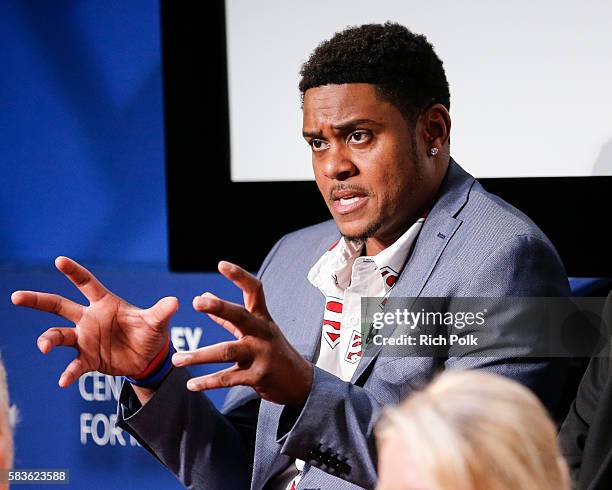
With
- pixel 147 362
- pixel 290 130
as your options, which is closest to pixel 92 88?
pixel 290 130

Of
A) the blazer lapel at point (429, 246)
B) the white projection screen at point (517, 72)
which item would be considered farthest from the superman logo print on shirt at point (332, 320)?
the white projection screen at point (517, 72)

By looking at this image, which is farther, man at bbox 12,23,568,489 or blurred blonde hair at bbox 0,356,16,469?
blurred blonde hair at bbox 0,356,16,469

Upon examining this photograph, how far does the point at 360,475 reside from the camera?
1.89m

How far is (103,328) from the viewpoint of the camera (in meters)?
1.91

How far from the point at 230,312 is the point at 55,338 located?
15.1 inches

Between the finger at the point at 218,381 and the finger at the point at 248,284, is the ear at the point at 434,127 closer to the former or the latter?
the finger at the point at 248,284

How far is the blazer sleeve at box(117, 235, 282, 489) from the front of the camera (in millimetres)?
2051

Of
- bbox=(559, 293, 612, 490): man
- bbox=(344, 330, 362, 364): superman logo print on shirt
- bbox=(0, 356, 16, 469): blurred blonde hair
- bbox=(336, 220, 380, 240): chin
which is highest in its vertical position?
bbox=(336, 220, 380, 240): chin

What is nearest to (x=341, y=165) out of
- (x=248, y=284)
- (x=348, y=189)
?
(x=348, y=189)

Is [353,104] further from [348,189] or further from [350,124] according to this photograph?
[348,189]

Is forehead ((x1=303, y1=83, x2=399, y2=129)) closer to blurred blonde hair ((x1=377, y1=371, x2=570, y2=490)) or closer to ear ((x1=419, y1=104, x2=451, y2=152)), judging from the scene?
ear ((x1=419, y1=104, x2=451, y2=152))

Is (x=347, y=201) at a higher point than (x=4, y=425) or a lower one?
higher

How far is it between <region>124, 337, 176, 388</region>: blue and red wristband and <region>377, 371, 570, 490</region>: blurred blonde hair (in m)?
0.97

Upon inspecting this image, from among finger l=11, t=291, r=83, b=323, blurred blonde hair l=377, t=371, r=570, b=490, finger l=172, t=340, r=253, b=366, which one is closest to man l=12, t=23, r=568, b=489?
finger l=11, t=291, r=83, b=323
